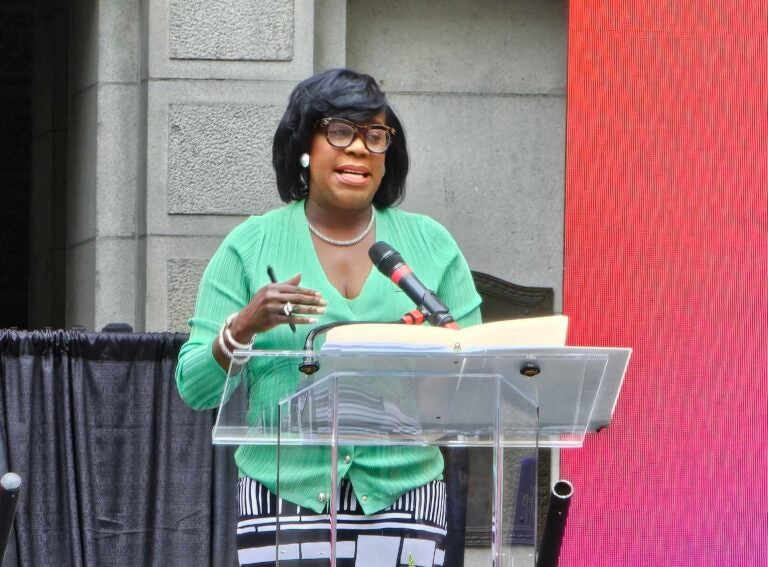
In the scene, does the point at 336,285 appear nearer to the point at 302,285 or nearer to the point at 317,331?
the point at 302,285

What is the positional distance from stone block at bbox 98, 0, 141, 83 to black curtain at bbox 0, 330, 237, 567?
149 cm

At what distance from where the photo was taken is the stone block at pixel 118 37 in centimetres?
754

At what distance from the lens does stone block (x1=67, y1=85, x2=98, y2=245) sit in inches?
300

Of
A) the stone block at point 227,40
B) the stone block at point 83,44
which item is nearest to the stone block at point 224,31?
the stone block at point 227,40

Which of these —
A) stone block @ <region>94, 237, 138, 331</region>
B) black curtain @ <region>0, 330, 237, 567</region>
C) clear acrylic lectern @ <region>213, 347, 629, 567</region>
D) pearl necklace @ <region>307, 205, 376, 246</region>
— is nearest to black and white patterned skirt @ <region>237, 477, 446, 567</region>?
clear acrylic lectern @ <region>213, 347, 629, 567</region>

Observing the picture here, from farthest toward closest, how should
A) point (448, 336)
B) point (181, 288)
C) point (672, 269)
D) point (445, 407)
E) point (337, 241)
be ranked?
point (181, 288) < point (672, 269) < point (337, 241) < point (445, 407) < point (448, 336)

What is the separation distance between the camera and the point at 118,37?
755 centimetres

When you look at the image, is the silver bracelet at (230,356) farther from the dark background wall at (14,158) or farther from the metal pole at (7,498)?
the dark background wall at (14,158)

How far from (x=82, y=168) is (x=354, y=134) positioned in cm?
362

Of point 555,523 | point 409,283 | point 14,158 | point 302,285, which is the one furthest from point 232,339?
point 14,158

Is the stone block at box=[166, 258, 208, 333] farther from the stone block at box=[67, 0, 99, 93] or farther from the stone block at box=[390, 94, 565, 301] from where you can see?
the stone block at box=[390, 94, 565, 301]

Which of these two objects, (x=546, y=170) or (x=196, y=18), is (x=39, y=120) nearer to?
(x=196, y=18)

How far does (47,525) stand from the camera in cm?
646

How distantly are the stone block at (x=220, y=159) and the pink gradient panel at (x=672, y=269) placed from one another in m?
1.29
